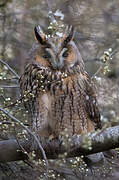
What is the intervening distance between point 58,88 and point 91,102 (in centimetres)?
45

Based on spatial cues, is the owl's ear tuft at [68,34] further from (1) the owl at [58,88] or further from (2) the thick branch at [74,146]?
(2) the thick branch at [74,146]

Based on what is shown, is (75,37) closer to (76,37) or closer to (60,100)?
(76,37)

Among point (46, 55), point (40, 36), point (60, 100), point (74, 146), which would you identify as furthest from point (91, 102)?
point (74, 146)

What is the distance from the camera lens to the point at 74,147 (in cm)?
329

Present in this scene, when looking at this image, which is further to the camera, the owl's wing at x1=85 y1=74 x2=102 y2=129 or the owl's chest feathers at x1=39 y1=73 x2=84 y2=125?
the owl's wing at x1=85 y1=74 x2=102 y2=129

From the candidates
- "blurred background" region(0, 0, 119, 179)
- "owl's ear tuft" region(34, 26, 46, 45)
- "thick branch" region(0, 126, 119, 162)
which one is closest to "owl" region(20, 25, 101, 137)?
"owl's ear tuft" region(34, 26, 46, 45)

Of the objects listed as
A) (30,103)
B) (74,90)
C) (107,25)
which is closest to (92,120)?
(74,90)

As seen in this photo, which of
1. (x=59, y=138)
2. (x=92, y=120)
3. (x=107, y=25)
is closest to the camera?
(x=59, y=138)

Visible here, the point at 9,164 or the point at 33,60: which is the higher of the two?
the point at 33,60

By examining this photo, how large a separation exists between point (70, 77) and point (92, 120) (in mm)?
576

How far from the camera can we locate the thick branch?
3174 mm

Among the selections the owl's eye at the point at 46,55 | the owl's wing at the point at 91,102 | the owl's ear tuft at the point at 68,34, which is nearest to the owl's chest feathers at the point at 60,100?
the owl's wing at the point at 91,102

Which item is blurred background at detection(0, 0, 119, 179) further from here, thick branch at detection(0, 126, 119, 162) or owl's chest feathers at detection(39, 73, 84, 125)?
thick branch at detection(0, 126, 119, 162)

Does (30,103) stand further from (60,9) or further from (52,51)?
(60,9)
